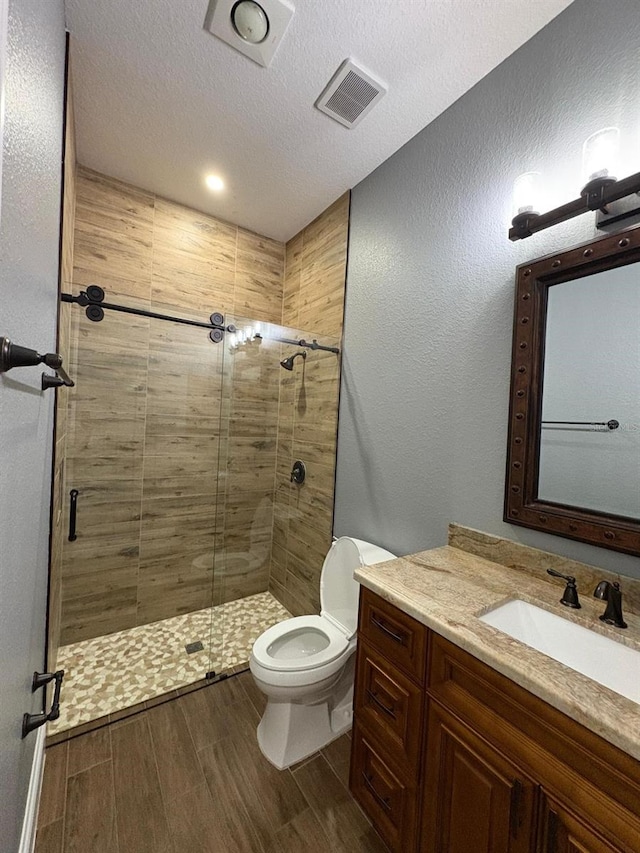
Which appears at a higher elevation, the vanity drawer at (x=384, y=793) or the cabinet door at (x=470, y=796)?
the cabinet door at (x=470, y=796)

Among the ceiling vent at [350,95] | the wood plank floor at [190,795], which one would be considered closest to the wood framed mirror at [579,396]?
the ceiling vent at [350,95]

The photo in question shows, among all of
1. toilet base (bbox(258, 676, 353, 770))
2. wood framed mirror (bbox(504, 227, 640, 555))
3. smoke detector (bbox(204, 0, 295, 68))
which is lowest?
toilet base (bbox(258, 676, 353, 770))

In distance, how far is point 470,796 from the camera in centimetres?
83

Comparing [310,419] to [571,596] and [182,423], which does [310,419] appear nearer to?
[182,423]

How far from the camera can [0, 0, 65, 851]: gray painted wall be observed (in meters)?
0.65

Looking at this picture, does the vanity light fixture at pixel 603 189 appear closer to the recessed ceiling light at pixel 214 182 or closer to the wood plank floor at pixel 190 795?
the recessed ceiling light at pixel 214 182

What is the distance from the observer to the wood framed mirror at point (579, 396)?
1.06 meters

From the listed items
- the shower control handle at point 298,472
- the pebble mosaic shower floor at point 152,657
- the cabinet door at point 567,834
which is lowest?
the pebble mosaic shower floor at point 152,657

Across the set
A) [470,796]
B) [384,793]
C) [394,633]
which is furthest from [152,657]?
[470,796]

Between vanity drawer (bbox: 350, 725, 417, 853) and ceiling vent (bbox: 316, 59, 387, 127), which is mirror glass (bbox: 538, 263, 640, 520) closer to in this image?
vanity drawer (bbox: 350, 725, 417, 853)

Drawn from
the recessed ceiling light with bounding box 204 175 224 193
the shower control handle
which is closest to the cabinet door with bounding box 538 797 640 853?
the shower control handle

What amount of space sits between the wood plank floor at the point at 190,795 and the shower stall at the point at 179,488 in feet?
1.06

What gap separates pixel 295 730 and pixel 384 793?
556 millimetres

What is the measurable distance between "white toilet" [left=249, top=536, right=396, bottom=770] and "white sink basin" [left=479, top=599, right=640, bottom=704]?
0.70 meters
